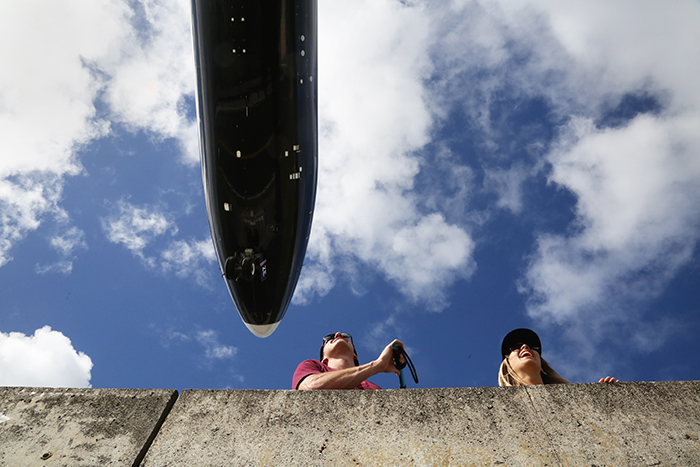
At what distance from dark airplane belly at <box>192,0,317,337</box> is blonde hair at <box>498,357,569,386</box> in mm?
3977

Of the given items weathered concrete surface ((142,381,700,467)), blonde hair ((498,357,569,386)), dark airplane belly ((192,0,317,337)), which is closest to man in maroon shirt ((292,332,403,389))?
weathered concrete surface ((142,381,700,467))

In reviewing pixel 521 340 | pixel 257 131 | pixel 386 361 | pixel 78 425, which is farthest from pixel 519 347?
pixel 257 131

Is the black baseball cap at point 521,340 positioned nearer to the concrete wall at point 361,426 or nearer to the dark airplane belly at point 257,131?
the concrete wall at point 361,426

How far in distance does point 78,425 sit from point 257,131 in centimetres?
402

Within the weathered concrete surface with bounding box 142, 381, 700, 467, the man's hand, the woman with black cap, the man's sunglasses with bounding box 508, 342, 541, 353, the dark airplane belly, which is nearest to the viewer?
the weathered concrete surface with bounding box 142, 381, 700, 467

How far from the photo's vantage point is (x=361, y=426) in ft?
9.07

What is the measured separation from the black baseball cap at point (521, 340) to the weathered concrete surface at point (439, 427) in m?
1.15

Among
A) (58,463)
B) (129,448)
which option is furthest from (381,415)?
(58,463)

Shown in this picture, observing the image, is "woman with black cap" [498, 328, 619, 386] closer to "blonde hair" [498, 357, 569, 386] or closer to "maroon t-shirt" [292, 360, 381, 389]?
"blonde hair" [498, 357, 569, 386]

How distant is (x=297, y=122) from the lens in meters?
6.05

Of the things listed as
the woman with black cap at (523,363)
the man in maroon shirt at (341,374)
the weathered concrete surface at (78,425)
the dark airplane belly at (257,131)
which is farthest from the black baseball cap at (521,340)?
the dark airplane belly at (257,131)

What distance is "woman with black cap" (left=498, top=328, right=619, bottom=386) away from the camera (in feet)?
12.7

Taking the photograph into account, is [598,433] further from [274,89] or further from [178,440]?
[274,89]

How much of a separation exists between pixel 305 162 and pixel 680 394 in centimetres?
527
